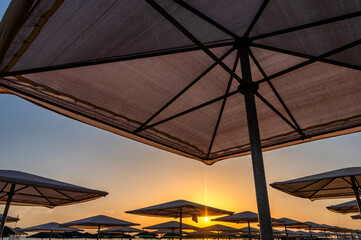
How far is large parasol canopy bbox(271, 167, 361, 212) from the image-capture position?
19.9 feet

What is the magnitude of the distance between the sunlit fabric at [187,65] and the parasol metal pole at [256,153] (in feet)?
0.44

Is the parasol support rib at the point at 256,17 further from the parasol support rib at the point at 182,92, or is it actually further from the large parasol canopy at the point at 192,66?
the parasol support rib at the point at 182,92

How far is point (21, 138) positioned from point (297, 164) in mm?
22301

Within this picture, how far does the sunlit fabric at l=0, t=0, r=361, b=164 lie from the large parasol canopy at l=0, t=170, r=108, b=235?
5.97 feet

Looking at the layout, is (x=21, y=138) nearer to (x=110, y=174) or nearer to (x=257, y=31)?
(x=110, y=174)

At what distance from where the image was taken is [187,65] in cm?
394

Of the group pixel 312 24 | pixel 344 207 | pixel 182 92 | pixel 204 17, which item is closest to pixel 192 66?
pixel 182 92

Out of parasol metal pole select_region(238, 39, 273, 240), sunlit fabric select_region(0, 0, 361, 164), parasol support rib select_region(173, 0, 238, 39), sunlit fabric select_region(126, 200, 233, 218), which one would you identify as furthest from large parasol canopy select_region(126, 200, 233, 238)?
parasol support rib select_region(173, 0, 238, 39)

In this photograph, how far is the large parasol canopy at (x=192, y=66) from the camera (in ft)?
8.20

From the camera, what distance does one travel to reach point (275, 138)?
5492 mm

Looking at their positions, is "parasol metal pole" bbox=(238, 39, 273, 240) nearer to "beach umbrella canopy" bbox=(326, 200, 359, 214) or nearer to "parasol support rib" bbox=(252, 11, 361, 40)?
"parasol support rib" bbox=(252, 11, 361, 40)

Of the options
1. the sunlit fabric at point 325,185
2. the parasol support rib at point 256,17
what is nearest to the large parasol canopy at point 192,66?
the parasol support rib at point 256,17

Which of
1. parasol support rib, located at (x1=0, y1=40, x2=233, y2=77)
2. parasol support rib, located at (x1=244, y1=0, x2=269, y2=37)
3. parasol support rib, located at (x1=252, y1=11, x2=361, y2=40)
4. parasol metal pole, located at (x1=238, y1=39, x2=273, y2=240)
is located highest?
parasol support rib, located at (x1=244, y1=0, x2=269, y2=37)

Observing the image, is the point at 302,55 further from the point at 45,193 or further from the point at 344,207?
the point at 344,207
